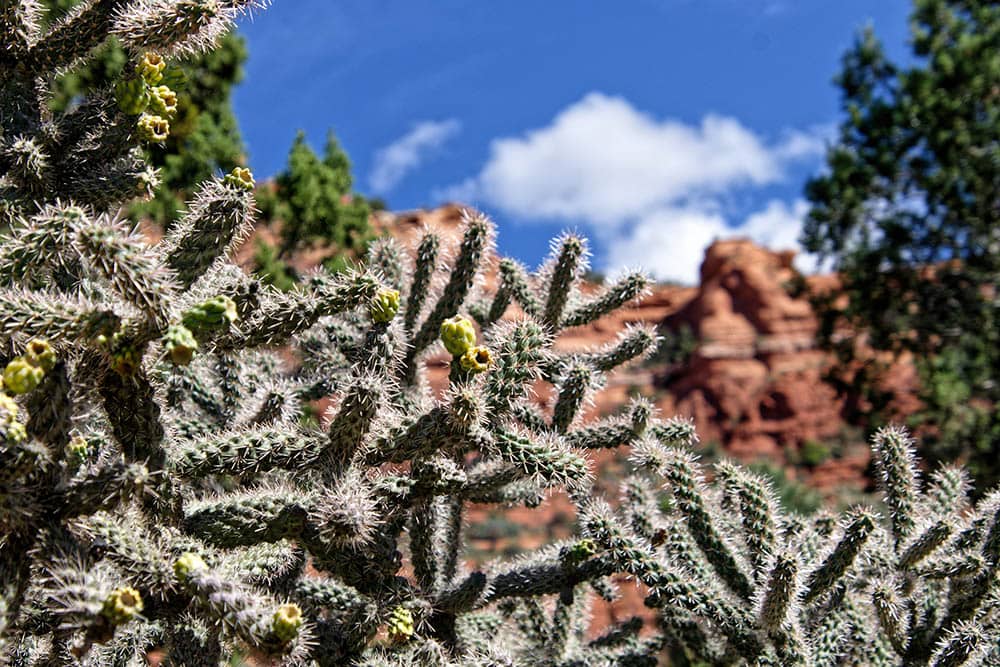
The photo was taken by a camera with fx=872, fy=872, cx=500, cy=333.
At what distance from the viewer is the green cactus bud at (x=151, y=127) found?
3740 mm

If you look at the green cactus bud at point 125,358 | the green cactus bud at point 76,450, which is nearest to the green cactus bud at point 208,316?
the green cactus bud at point 125,358

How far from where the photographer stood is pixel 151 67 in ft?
12.0

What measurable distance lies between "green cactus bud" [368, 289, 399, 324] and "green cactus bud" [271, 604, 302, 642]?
1296 mm

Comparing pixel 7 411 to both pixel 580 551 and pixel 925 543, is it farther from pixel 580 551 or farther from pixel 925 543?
pixel 925 543

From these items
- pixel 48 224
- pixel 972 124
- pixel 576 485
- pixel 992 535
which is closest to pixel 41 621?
pixel 48 224

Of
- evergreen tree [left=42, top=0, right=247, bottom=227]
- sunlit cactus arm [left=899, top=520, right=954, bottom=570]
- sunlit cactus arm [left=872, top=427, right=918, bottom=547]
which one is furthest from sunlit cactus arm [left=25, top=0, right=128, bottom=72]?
evergreen tree [left=42, top=0, right=247, bottom=227]

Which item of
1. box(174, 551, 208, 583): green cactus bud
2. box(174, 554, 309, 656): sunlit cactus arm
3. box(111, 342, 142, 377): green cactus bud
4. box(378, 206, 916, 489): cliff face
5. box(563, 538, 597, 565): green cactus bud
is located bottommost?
box(174, 554, 309, 656): sunlit cactus arm

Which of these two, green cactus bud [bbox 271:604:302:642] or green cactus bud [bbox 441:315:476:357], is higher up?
green cactus bud [bbox 441:315:476:357]

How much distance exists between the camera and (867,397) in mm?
17859

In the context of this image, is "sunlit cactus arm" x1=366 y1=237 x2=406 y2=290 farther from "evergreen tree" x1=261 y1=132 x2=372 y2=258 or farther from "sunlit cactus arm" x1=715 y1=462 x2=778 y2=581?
"evergreen tree" x1=261 y1=132 x2=372 y2=258

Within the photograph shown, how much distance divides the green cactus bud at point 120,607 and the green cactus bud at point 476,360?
1.42 m

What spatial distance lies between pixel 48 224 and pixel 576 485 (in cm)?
214

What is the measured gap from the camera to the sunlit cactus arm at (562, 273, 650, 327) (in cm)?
505

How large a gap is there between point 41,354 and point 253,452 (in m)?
0.93
